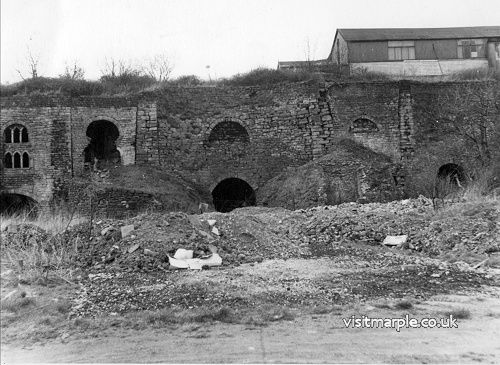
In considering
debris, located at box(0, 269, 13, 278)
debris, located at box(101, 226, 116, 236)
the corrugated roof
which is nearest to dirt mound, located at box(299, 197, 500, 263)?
debris, located at box(101, 226, 116, 236)

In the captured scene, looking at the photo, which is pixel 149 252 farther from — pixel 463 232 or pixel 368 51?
pixel 368 51

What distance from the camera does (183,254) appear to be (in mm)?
8227

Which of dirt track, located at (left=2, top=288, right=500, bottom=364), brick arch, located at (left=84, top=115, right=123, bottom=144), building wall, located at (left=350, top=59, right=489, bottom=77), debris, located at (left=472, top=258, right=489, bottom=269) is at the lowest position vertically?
dirt track, located at (left=2, top=288, right=500, bottom=364)

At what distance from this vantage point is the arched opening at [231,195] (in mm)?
19797

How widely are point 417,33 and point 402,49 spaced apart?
142 centimetres

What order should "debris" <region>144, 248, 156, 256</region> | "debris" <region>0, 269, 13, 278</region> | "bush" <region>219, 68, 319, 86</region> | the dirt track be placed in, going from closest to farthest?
the dirt track
"debris" <region>0, 269, 13, 278</region>
"debris" <region>144, 248, 156, 256</region>
"bush" <region>219, 68, 319, 86</region>

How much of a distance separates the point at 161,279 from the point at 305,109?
13.9 meters

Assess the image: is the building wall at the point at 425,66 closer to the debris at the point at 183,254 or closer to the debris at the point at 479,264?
the debris at the point at 479,264

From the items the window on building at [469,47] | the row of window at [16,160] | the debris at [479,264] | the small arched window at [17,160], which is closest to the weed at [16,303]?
the debris at [479,264]

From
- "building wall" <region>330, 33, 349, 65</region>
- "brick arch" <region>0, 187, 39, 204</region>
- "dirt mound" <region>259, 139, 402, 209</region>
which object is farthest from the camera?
"building wall" <region>330, 33, 349, 65</region>

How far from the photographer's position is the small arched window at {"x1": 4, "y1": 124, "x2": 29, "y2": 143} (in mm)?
19734

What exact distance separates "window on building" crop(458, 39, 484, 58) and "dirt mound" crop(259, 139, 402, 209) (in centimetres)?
1301

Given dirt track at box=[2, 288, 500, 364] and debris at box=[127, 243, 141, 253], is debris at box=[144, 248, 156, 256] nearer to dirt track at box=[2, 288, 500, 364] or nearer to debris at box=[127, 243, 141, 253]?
debris at box=[127, 243, 141, 253]

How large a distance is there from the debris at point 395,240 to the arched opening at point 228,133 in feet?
35.1
